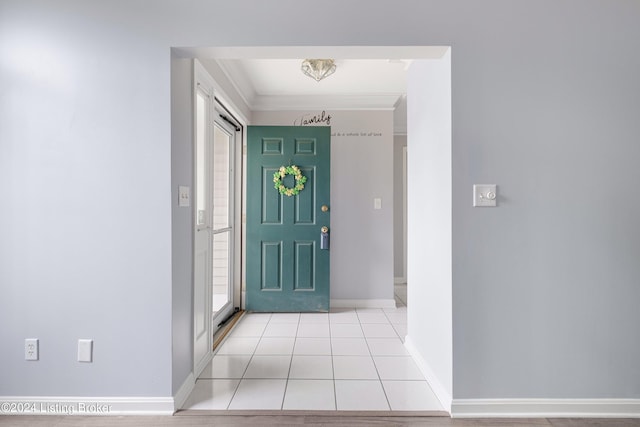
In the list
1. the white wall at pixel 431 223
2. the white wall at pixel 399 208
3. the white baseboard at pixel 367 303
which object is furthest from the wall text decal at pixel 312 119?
the white baseboard at pixel 367 303

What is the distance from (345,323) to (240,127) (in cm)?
230

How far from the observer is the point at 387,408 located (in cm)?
185

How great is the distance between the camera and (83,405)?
1788 millimetres

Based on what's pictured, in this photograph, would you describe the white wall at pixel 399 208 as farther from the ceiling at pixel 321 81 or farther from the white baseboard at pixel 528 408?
the white baseboard at pixel 528 408

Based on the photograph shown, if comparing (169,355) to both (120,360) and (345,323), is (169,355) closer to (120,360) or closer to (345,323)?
(120,360)

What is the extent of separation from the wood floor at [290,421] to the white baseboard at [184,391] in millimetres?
75

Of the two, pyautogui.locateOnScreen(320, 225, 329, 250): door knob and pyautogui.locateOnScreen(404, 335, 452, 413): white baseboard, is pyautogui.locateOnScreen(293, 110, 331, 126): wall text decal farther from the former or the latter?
pyautogui.locateOnScreen(404, 335, 452, 413): white baseboard

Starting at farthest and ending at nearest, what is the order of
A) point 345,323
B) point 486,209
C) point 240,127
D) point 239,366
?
point 240,127, point 345,323, point 239,366, point 486,209

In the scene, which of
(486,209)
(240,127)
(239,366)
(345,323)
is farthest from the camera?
(240,127)

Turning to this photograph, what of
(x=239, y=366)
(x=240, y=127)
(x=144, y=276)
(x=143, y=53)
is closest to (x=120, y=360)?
(x=144, y=276)

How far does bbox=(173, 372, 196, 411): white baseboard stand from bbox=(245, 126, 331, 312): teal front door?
1.57m

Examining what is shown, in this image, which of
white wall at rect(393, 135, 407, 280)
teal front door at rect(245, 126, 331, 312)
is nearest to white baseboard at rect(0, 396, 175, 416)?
teal front door at rect(245, 126, 331, 312)

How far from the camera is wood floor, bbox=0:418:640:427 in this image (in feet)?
5.63

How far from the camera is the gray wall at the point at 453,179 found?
1767 millimetres
